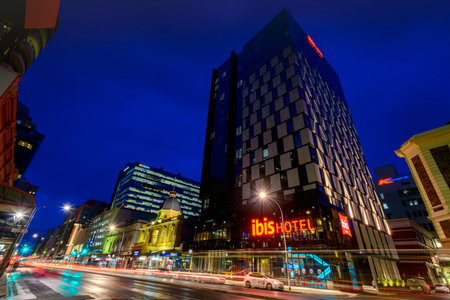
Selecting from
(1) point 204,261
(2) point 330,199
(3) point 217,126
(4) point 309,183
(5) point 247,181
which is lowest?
(1) point 204,261

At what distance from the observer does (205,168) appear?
61.9m

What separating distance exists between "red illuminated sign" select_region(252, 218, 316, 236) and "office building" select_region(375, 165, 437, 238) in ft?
221

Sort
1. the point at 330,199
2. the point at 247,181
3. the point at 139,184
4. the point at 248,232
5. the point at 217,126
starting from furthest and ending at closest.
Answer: the point at 139,184, the point at 217,126, the point at 247,181, the point at 248,232, the point at 330,199

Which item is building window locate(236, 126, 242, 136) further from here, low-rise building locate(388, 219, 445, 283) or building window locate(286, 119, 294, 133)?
low-rise building locate(388, 219, 445, 283)

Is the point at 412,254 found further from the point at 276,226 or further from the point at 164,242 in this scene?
the point at 164,242

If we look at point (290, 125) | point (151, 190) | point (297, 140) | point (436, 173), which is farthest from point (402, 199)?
point (151, 190)

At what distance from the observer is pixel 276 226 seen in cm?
3375

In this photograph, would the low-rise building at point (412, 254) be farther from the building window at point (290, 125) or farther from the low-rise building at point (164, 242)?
the low-rise building at point (164, 242)

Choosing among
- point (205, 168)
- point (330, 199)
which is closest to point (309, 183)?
point (330, 199)

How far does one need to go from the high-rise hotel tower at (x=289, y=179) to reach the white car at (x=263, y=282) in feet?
31.0

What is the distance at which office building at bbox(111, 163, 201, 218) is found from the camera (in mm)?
119312

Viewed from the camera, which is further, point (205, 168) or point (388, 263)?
point (205, 168)

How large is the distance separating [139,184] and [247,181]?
99.5 meters

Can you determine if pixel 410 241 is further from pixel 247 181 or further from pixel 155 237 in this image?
pixel 155 237
